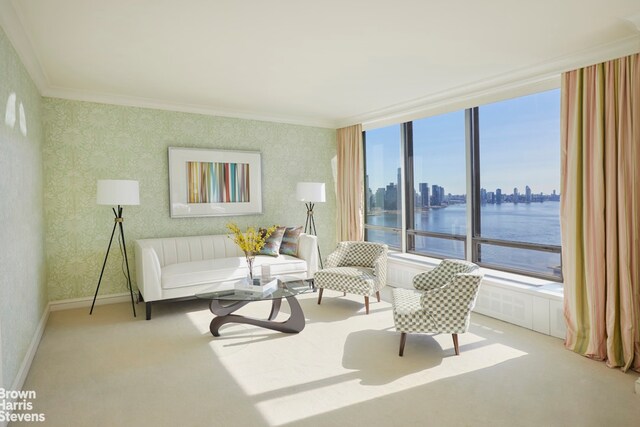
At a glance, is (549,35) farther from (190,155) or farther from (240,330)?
(190,155)

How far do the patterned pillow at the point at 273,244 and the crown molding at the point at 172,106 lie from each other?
1831 mm

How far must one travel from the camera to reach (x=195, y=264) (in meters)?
5.18

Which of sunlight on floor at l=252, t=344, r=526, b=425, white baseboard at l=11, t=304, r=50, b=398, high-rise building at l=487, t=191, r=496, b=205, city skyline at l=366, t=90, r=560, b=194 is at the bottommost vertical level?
sunlight on floor at l=252, t=344, r=526, b=425

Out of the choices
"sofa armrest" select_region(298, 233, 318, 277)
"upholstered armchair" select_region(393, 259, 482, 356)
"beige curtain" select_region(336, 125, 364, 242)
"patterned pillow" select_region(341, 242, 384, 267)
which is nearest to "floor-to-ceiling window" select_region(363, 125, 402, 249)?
"beige curtain" select_region(336, 125, 364, 242)

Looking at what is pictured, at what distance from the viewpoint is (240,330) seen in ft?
13.8

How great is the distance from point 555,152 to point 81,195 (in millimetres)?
5646

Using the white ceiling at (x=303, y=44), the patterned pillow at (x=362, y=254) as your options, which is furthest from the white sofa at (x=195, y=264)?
the white ceiling at (x=303, y=44)

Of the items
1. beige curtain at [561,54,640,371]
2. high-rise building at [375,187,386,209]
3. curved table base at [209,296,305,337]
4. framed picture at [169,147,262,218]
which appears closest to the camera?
beige curtain at [561,54,640,371]

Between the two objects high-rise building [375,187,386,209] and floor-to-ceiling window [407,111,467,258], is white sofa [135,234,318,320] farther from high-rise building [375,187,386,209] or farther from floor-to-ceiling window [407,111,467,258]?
floor-to-ceiling window [407,111,467,258]

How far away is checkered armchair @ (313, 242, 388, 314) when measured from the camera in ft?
15.8

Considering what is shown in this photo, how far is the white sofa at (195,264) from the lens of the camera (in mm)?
4625

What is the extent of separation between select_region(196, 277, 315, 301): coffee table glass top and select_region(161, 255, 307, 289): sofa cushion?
0.76 m

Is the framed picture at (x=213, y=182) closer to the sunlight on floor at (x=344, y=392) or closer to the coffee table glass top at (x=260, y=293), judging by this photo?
the coffee table glass top at (x=260, y=293)

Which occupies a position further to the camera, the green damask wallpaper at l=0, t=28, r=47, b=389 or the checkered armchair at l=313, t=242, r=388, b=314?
the checkered armchair at l=313, t=242, r=388, b=314
